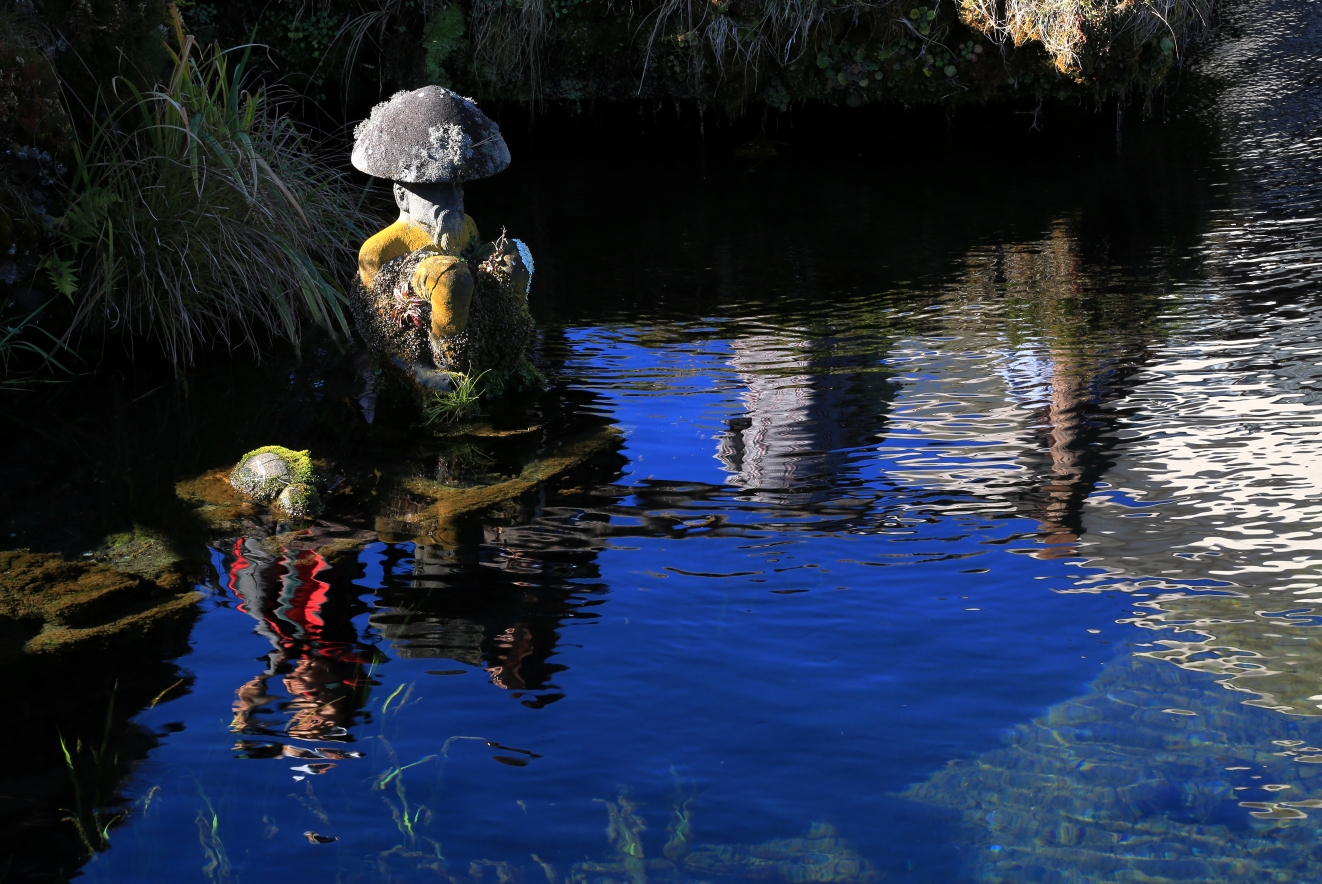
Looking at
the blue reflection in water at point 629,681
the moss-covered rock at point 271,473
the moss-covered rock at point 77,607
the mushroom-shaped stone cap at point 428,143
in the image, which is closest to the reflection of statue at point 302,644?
the blue reflection in water at point 629,681

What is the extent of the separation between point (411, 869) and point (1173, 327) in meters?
5.12

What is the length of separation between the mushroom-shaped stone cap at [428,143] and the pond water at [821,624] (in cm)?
122

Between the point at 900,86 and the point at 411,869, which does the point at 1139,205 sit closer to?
the point at 900,86

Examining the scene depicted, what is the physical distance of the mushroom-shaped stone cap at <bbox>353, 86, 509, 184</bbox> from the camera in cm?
539

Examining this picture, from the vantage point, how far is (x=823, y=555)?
418 centimetres

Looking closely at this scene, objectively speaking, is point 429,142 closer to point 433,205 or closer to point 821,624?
point 433,205

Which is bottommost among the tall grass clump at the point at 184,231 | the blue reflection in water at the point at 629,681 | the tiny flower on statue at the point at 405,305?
the blue reflection in water at the point at 629,681

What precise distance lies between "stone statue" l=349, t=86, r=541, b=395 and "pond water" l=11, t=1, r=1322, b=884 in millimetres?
480

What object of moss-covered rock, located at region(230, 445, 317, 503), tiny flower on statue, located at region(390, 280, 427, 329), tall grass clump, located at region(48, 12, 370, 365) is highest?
tall grass clump, located at region(48, 12, 370, 365)

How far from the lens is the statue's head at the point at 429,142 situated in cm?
539

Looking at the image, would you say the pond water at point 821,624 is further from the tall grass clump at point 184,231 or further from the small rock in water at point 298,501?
the tall grass clump at point 184,231

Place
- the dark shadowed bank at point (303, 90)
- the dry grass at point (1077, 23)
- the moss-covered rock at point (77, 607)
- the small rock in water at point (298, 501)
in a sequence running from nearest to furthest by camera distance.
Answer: the moss-covered rock at point (77, 607)
the small rock in water at point (298, 501)
the dark shadowed bank at point (303, 90)
the dry grass at point (1077, 23)

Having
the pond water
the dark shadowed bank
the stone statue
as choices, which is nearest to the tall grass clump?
the dark shadowed bank

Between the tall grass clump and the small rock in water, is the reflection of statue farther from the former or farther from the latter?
the tall grass clump
